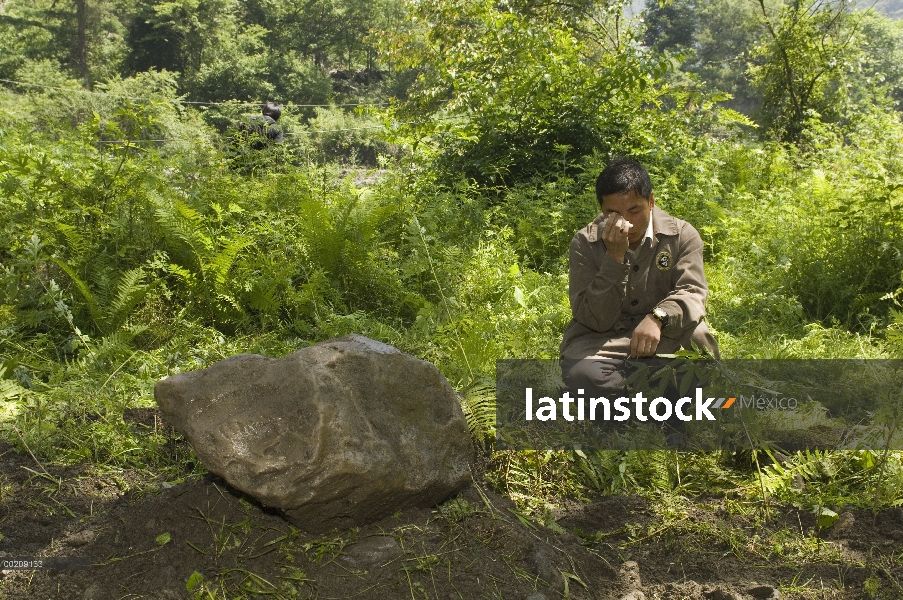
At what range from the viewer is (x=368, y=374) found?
3248mm

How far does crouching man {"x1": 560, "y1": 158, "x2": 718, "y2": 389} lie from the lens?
4109 millimetres

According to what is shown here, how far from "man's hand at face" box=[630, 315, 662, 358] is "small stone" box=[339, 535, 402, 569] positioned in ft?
5.67

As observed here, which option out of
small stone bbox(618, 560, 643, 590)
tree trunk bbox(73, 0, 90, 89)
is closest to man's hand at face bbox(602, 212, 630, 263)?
small stone bbox(618, 560, 643, 590)

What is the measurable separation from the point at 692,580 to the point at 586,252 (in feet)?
6.52

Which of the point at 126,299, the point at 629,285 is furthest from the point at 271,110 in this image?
the point at 629,285

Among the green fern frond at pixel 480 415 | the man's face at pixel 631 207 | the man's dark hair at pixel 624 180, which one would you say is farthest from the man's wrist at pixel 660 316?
the green fern frond at pixel 480 415

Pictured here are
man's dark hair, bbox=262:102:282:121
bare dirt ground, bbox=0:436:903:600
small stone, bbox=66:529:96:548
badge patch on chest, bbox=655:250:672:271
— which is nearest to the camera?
bare dirt ground, bbox=0:436:903:600

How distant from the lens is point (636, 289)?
14.6 feet

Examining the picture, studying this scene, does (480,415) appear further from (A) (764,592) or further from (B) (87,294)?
(B) (87,294)

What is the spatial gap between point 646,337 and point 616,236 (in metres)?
0.55

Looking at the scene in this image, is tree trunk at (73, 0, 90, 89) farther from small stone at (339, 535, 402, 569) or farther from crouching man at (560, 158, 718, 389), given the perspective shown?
small stone at (339, 535, 402, 569)

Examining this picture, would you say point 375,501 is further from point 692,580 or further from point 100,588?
point 692,580

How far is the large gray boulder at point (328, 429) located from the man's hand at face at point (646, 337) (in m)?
1.16

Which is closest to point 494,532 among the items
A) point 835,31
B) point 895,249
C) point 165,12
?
point 895,249
